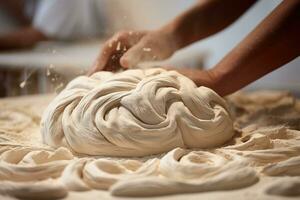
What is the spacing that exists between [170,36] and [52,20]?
1.61 metres

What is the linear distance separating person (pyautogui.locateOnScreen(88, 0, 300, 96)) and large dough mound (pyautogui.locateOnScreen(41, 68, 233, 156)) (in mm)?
174

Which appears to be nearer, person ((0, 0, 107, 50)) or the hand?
the hand

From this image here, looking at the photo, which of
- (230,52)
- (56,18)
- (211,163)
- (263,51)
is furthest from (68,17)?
(211,163)

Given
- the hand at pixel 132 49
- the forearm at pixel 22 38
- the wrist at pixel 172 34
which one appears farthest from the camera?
the forearm at pixel 22 38

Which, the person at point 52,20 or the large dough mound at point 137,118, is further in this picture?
the person at point 52,20

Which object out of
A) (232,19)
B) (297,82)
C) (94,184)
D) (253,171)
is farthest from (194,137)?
(297,82)

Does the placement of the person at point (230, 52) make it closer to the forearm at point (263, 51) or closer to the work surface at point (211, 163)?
the forearm at point (263, 51)

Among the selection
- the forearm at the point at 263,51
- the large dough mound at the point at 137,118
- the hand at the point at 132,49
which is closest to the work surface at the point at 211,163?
the large dough mound at the point at 137,118

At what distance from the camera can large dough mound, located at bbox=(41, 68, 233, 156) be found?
1101 millimetres

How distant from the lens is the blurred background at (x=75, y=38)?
1842mm

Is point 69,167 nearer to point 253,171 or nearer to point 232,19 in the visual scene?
point 253,171

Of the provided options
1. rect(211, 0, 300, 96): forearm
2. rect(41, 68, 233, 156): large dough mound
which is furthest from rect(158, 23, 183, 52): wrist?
rect(41, 68, 233, 156): large dough mound

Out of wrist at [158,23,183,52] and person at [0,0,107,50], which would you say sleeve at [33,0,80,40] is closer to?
person at [0,0,107,50]

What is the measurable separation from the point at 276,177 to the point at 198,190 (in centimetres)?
19
